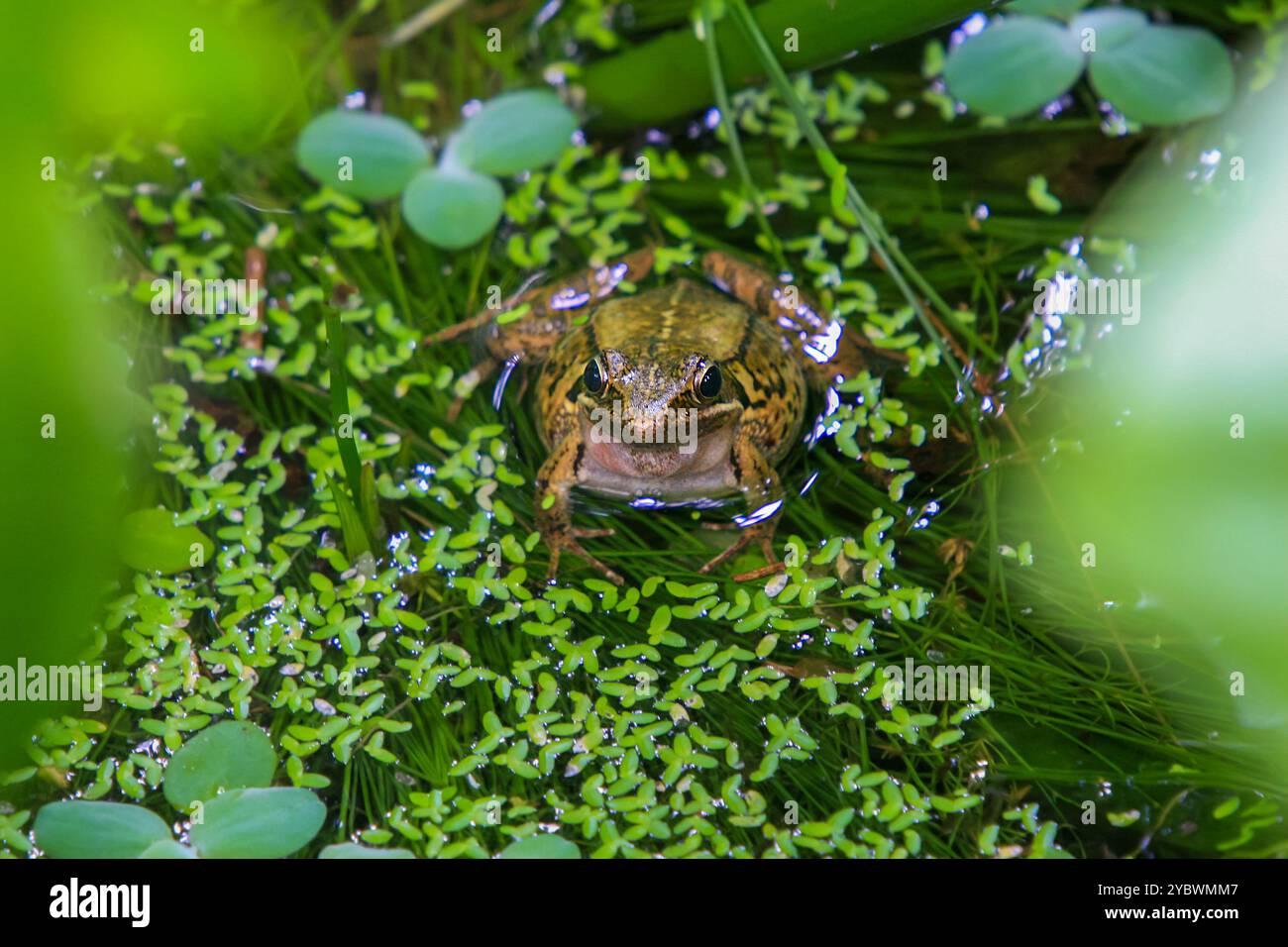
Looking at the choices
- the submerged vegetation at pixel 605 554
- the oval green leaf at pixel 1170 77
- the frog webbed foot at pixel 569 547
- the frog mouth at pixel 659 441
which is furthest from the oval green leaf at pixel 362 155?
the oval green leaf at pixel 1170 77

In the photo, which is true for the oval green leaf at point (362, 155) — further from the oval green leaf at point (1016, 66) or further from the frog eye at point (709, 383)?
the oval green leaf at point (1016, 66)

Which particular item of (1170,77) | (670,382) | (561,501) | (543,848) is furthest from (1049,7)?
(543,848)

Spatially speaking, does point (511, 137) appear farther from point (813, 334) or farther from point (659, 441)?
point (659, 441)

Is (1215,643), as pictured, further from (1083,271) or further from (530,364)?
(530,364)

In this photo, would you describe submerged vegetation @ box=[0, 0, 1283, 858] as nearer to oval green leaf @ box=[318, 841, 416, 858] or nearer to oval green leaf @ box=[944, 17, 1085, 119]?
oval green leaf @ box=[318, 841, 416, 858]

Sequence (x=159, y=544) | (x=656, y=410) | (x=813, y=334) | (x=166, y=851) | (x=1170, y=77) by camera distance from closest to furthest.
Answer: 1. (x=166, y=851)
2. (x=656, y=410)
3. (x=159, y=544)
4. (x=813, y=334)
5. (x=1170, y=77)
